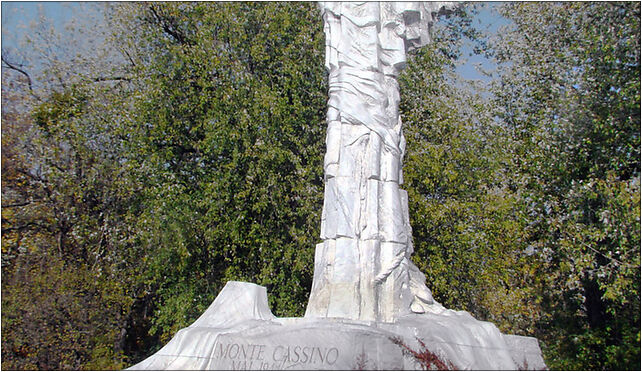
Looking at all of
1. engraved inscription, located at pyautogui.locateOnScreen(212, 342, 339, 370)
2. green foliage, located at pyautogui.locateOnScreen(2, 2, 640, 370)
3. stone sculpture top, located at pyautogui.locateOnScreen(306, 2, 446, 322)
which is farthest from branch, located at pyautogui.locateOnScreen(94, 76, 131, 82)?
engraved inscription, located at pyautogui.locateOnScreen(212, 342, 339, 370)

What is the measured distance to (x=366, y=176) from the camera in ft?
22.3

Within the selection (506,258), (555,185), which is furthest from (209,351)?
(555,185)

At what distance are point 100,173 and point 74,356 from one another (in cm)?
393

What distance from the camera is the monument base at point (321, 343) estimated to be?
4.71 m

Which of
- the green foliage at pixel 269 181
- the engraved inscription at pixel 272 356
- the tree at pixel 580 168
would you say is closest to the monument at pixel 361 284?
the engraved inscription at pixel 272 356

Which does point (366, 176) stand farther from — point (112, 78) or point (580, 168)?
point (112, 78)

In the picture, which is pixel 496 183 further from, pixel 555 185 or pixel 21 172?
pixel 21 172

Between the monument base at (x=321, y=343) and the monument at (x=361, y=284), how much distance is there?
0.01 m

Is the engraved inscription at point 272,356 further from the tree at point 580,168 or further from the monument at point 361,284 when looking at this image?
the tree at point 580,168

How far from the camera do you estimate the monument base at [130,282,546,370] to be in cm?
471

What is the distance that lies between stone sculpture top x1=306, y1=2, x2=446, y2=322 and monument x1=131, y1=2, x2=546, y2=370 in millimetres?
12

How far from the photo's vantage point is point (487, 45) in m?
16.1

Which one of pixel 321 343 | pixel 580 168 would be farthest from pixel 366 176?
pixel 580 168

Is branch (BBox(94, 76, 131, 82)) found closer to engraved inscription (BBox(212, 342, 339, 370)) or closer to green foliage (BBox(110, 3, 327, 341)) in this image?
green foliage (BBox(110, 3, 327, 341))
